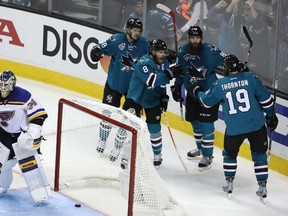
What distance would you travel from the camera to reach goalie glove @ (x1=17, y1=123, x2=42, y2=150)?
229 inches

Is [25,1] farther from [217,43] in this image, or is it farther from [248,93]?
[248,93]

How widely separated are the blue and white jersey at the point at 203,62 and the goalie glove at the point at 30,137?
5.08 ft

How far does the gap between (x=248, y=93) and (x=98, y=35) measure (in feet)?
9.36

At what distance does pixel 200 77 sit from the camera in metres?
6.95

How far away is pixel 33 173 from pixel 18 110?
462 mm

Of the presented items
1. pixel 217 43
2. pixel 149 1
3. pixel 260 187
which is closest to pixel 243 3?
pixel 217 43

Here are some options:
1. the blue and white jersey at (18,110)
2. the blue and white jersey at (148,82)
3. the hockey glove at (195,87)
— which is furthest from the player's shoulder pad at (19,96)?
the hockey glove at (195,87)

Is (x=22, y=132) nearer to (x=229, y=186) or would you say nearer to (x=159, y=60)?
(x=159, y=60)

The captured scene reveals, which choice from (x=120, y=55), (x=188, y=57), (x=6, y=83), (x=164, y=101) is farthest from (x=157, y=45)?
(x=6, y=83)

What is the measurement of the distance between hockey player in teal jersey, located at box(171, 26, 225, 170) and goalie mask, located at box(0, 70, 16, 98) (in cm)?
154

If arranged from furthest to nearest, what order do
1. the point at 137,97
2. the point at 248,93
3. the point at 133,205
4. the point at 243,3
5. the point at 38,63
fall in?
the point at 38,63
the point at 243,3
the point at 137,97
the point at 248,93
the point at 133,205

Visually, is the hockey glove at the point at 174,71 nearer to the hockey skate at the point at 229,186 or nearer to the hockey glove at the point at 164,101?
the hockey glove at the point at 164,101

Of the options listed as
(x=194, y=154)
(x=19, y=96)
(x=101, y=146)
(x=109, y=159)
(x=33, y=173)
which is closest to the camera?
(x=19, y=96)

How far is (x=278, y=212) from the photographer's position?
20.6 feet
